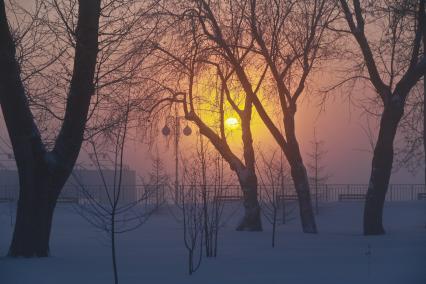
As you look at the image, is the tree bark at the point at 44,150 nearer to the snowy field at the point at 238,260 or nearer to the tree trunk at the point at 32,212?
the tree trunk at the point at 32,212

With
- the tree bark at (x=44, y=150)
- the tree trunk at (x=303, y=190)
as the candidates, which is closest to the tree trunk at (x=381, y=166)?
the tree trunk at (x=303, y=190)

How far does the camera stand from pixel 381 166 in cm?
2348

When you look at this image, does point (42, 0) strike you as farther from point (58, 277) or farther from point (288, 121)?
point (288, 121)

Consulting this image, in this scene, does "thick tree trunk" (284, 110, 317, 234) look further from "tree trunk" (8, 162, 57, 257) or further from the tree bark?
"tree trunk" (8, 162, 57, 257)

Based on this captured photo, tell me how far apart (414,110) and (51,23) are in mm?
17927

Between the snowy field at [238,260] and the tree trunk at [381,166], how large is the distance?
25.1 inches

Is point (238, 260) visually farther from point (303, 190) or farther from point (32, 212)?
point (303, 190)

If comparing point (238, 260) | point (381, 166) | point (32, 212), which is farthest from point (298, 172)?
point (32, 212)

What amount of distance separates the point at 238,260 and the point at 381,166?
30.0 ft

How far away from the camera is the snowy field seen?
517 inches

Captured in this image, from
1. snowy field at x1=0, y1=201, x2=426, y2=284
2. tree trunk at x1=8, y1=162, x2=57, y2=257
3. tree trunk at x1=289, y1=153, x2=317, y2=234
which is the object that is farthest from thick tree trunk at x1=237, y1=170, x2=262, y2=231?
tree trunk at x1=8, y1=162, x2=57, y2=257

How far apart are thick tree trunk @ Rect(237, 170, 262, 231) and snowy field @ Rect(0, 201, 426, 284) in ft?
3.69

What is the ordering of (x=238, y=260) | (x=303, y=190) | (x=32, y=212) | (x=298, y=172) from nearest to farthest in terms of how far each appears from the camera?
1. (x=32, y=212)
2. (x=238, y=260)
3. (x=298, y=172)
4. (x=303, y=190)

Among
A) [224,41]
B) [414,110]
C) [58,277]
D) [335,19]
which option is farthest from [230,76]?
[58,277]
